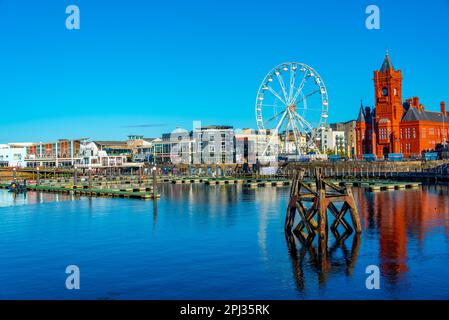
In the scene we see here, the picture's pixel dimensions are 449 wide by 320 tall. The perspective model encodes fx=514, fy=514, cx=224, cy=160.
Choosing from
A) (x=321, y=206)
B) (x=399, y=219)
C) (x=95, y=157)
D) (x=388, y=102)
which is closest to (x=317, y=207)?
(x=321, y=206)

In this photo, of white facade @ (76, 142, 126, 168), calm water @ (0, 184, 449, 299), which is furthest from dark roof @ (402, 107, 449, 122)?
white facade @ (76, 142, 126, 168)

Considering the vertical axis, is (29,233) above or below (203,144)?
below

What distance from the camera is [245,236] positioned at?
3891cm

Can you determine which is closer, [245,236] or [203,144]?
[245,236]

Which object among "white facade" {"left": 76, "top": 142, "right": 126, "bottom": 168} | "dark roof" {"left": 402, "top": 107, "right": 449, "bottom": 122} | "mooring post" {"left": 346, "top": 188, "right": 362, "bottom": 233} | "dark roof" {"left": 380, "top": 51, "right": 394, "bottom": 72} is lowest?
"mooring post" {"left": 346, "top": 188, "right": 362, "bottom": 233}

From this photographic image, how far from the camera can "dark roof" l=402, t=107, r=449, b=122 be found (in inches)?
4961

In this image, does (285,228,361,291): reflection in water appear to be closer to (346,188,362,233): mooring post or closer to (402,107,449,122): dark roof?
(346,188,362,233): mooring post

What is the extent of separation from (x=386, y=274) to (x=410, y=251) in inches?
242

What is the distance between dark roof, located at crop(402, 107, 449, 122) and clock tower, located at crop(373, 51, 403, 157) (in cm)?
203

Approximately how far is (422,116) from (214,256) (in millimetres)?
110079

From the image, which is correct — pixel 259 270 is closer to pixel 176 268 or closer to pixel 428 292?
pixel 176 268

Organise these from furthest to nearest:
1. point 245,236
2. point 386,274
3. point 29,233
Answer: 1. point 29,233
2. point 245,236
3. point 386,274

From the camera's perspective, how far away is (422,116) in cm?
12850
